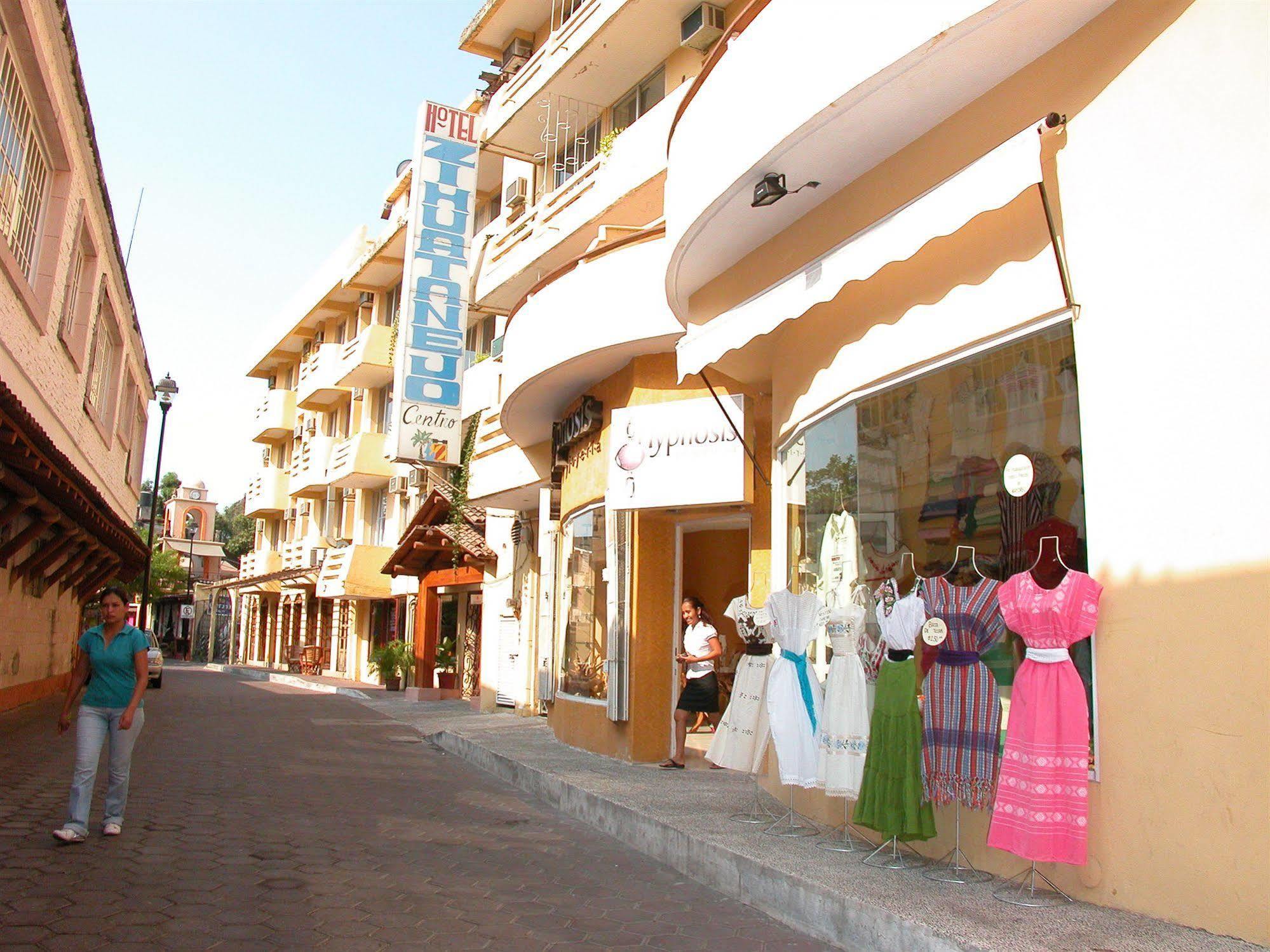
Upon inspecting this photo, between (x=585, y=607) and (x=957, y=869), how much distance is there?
25.3 feet

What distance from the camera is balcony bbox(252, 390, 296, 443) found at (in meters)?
42.7

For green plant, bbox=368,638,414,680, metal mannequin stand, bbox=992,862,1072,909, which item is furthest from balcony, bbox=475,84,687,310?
green plant, bbox=368,638,414,680

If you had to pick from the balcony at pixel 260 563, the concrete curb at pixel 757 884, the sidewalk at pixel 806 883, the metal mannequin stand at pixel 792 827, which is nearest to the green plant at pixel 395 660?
the sidewalk at pixel 806 883

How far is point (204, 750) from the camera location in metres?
12.7

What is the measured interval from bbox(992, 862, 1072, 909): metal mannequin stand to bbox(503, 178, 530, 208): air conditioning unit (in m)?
18.0

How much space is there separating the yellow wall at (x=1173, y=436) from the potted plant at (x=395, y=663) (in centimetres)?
2237

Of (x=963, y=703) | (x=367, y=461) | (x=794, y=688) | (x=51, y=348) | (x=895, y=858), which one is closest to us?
(x=963, y=703)

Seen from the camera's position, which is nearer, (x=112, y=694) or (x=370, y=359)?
(x=112, y=694)

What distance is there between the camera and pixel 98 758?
7113 millimetres

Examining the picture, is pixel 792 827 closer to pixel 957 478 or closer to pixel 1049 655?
pixel 957 478

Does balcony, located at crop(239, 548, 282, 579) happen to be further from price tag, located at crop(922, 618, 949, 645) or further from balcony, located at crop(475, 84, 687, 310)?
price tag, located at crop(922, 618, 949, 645)

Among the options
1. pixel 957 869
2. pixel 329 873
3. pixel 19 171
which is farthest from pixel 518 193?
pixel 957 869

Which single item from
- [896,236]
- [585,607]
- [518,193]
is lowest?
[585,607]

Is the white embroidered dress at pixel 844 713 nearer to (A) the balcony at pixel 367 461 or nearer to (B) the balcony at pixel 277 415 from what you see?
(A) the balcony at pixel 367 461
